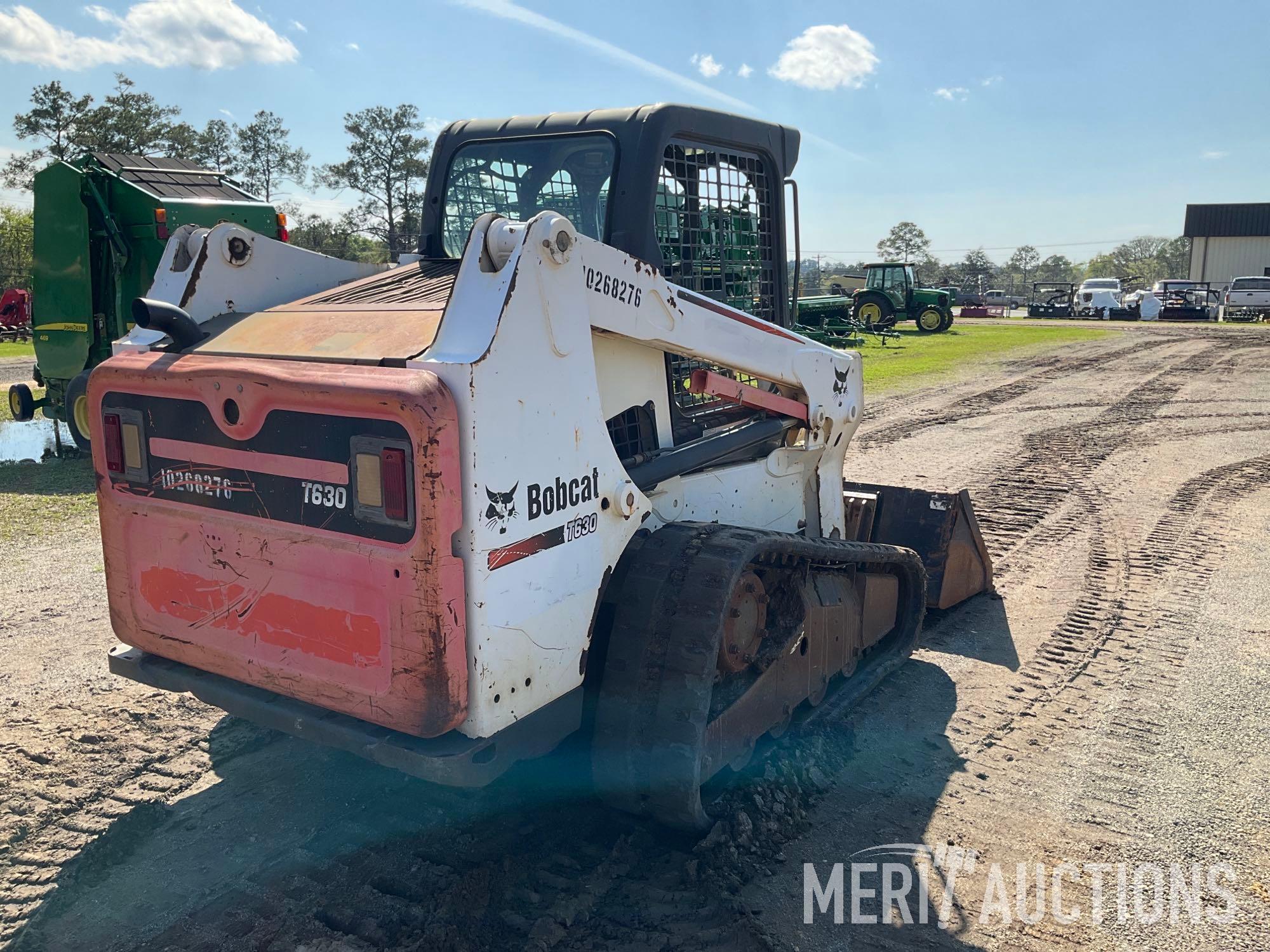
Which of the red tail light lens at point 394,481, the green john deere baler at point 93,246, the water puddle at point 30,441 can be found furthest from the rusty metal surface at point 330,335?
the water puddle at point 30,441

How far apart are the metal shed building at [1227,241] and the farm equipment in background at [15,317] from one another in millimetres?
60698

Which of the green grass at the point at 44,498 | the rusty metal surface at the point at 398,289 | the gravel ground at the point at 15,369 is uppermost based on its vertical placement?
the rusty metal surface at the point at 398,289

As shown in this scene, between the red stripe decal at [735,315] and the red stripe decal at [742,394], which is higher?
the red stripe decal at [735,315]

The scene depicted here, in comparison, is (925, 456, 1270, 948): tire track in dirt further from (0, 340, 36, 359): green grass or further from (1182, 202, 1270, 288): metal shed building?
(1182, 202, 1270, 288): metal shed building

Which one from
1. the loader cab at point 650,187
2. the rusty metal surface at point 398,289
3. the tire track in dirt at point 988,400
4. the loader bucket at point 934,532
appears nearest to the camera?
the rusty metal surface at point 398,289

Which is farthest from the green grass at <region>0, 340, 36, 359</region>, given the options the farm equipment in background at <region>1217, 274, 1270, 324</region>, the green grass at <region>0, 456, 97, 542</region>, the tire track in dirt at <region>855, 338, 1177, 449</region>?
the farm equipment in background at <region>1217, 274, 1270, 324</region>

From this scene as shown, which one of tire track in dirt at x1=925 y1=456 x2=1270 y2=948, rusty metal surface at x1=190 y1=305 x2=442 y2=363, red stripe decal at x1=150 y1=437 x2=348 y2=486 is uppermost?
rusty metal surface at x1=190 y1=305 x2=442 y2=363

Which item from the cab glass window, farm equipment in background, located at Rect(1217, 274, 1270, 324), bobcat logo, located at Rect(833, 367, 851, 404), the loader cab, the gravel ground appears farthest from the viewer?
farm equipment in background, located at Rect(1217, 274, 1270, 324)

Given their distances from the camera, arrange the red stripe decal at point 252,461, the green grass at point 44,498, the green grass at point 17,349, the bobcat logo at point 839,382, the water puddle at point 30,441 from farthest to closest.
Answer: the green grass at point 17,349, the water puddle at point 30,441, the green grass at point 44,498, the bobcat logo at point 839,382, the red stripe decal at point 252,461

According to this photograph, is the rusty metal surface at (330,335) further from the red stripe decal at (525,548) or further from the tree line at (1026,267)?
the tree line at (1026,267)

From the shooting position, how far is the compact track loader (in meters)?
2.74

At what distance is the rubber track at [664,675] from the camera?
3.09 metres

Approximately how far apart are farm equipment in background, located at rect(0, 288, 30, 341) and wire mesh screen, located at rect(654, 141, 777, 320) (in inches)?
952

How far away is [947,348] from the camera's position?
80.3 ft
